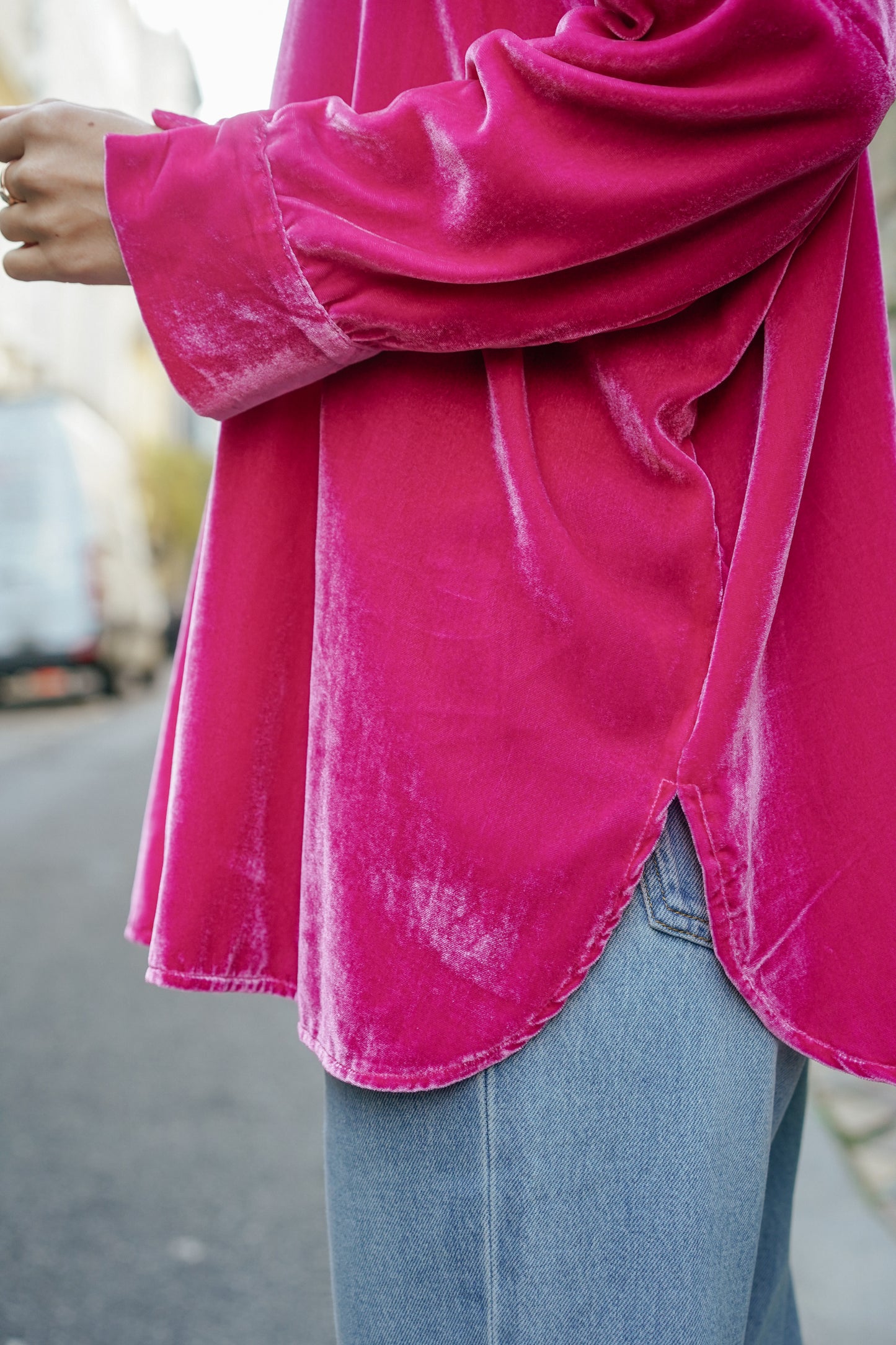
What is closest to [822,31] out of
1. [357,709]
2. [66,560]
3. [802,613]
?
[802,613]

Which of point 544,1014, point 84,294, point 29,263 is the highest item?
point 29,263

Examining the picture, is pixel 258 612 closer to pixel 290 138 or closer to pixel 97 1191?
pixel 290 138

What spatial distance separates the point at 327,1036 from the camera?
646 millimetres

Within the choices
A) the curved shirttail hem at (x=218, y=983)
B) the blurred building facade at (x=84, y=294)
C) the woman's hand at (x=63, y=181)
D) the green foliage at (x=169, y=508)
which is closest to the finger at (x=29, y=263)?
the woman's hand at (x=63, y=181)

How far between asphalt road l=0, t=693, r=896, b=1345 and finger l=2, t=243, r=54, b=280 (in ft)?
5.13

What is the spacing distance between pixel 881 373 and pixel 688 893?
1.09 feet

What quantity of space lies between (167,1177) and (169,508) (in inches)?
868

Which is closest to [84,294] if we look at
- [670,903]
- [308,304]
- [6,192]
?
[6,192]

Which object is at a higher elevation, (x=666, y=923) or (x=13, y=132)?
(x=13, y=132)

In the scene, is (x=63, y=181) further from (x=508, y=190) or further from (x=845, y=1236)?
(x=845, y=1236)

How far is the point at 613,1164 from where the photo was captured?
0.60 m

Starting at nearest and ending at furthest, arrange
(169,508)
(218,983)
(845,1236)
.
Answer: (218,983), (845,1236), (169,508)

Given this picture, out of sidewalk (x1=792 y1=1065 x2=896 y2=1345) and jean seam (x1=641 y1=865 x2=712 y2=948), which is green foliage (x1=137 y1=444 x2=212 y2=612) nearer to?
sidewalk (x1=792 y1=1065 x2=896 y2=1345)

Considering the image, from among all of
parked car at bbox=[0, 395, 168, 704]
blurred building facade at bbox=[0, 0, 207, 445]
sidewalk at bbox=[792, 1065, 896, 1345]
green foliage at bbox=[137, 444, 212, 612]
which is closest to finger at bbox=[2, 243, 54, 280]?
sidewalk at bbox=[792, 1065, 896, 1345]
